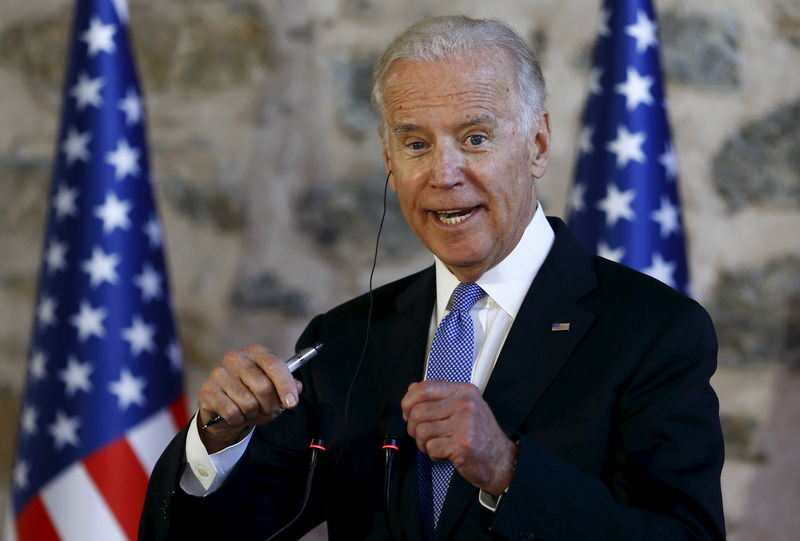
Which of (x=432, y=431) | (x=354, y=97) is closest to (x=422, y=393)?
(x=432, y=431)

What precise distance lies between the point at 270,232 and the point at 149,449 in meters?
0.68

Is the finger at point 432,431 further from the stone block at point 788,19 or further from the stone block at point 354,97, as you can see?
the stone block at point 788,19

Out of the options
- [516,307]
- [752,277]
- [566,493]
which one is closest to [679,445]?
[566,493]

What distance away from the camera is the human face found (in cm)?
161

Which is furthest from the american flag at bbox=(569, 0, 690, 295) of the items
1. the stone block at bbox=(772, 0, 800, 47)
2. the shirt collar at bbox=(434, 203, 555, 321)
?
the shirt collar at bbox=(434, 203, 555, 321)

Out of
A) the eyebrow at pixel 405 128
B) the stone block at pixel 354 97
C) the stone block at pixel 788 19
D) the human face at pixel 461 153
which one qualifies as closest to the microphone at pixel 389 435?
the human face at pixel 461 153

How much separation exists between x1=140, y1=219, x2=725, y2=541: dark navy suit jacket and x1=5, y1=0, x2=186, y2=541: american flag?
3.15 ft

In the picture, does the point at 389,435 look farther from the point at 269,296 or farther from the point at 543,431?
the point at 269,296

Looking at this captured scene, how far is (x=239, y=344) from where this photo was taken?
2.94 meters

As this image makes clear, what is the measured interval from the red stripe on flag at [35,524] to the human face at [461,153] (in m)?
1.41

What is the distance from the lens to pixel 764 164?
279 centimetres

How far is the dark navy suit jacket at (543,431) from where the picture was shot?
135 cm

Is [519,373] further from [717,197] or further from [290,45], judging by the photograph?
[290,45]

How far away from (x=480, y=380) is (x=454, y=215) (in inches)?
9.7
